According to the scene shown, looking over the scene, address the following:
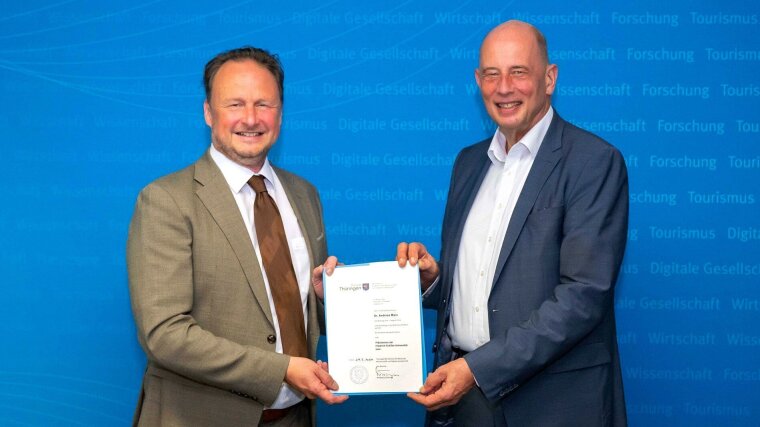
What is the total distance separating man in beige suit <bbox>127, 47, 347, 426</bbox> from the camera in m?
2.36

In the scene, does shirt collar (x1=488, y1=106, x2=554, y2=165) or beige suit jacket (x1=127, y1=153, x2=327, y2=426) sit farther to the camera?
shirt collar (x1=488, y1=106, x2=554, y2=165)

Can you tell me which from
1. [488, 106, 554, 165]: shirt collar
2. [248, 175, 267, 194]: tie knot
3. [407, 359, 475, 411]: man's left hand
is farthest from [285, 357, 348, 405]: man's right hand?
[488, 106, 554, 165]: shirt collar

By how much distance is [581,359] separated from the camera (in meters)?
2.53

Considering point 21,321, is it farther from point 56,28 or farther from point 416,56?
point 416,56

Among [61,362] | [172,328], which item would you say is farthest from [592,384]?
[61,362]

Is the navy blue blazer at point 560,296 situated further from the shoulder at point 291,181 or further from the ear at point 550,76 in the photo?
the shoulder at point 291,181

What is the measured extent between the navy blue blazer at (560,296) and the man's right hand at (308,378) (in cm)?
48

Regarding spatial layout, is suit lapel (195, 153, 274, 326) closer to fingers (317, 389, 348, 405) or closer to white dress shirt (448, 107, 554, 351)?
fingers (317, 389, 348, 405)

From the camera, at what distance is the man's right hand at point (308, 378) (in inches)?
94.8

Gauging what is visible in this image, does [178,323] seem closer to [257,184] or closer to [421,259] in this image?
[257,184]

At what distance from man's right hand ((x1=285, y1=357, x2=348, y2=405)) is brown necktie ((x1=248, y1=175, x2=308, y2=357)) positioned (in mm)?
103

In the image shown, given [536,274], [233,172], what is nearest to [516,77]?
[536,274]

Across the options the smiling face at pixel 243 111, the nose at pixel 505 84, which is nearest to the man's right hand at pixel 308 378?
the smiling face at pixel 243 111

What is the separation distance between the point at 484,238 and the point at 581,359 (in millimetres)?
528
